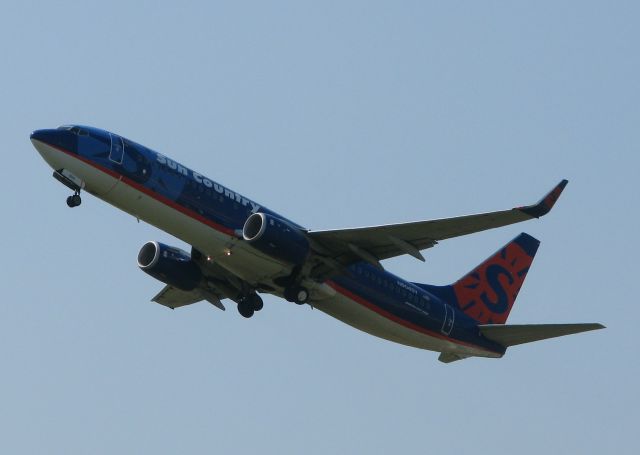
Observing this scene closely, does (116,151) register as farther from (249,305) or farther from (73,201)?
(249,305)

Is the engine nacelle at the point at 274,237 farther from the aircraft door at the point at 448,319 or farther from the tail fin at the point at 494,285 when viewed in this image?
the tail fin at the point at 494,285

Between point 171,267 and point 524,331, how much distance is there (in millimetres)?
14262

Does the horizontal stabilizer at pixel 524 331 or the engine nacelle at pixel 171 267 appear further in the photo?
the engine nacelle at pixel 171 267

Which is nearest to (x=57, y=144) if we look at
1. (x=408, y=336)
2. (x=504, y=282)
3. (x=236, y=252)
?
(x=236, y=252)

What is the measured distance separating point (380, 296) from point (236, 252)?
→ 6.56m

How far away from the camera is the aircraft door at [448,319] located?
57.1 metres

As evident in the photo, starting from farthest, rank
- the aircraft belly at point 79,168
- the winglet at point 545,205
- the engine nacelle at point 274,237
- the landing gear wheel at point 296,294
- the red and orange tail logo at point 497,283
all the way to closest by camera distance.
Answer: the red and orange tail logo at point 497,283, the landing gear wheel at point 296,294, the engine nacelle at point 274,237, the aircraft belly at point 79,168, the winglet at point 545,205

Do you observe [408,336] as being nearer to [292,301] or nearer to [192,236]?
[292,301]

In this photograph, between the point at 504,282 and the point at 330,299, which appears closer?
the point at 330,299

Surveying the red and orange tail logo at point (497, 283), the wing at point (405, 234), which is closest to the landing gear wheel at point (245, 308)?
the wing at point (405, 234)

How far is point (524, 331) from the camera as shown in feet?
186

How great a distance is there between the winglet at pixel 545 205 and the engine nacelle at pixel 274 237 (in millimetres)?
8668

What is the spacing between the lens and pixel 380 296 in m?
54.8

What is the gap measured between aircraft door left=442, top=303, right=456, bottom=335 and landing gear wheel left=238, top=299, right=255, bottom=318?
308 inches
